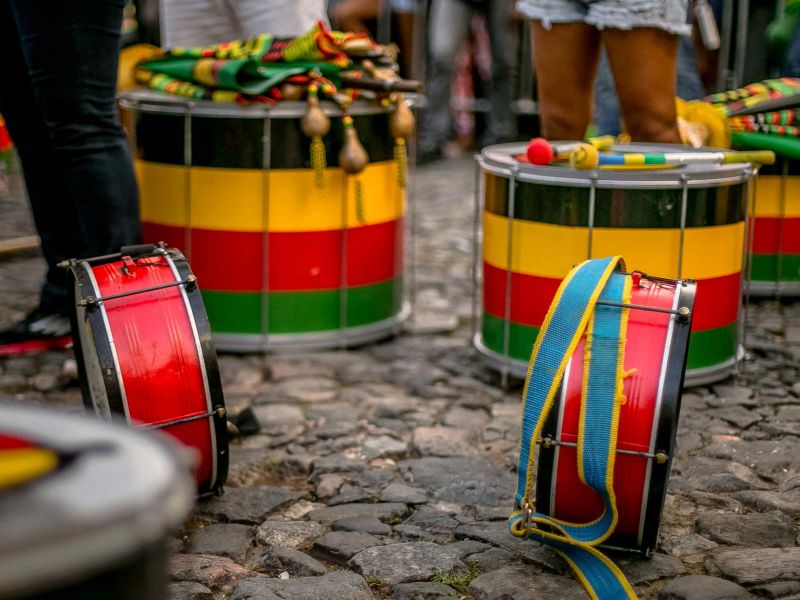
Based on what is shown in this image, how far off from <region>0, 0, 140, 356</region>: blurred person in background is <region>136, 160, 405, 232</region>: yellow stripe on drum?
249 millimetres

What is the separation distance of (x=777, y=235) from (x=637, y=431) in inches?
71.7

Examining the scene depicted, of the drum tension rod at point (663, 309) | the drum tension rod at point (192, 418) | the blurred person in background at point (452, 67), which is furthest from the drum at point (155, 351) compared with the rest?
the blurred person in background at point (452, 67)

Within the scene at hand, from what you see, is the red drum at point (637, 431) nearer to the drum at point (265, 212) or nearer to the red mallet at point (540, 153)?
the red mallet at point (540, 153)

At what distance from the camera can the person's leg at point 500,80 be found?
613cm

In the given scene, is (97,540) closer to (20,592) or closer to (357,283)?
(20,592)

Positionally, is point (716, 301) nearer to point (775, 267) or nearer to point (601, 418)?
point (775, 267)

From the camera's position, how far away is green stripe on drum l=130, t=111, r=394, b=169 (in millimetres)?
2596

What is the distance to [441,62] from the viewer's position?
6.29m

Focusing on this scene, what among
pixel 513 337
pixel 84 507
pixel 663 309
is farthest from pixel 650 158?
pixel 84 507

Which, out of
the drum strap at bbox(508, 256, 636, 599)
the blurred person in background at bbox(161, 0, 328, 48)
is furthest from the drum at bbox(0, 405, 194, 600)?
the blurred person in background at bbox(161, 0, 328, 48)

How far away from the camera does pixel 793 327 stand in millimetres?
2945

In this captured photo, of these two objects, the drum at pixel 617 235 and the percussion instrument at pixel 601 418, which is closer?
the percussion instrument at pixel 601 418

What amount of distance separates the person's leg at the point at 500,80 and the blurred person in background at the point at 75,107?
3.98 m

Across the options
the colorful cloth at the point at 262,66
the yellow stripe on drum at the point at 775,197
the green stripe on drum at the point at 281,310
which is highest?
the colorful cloth at the point at 262,66
